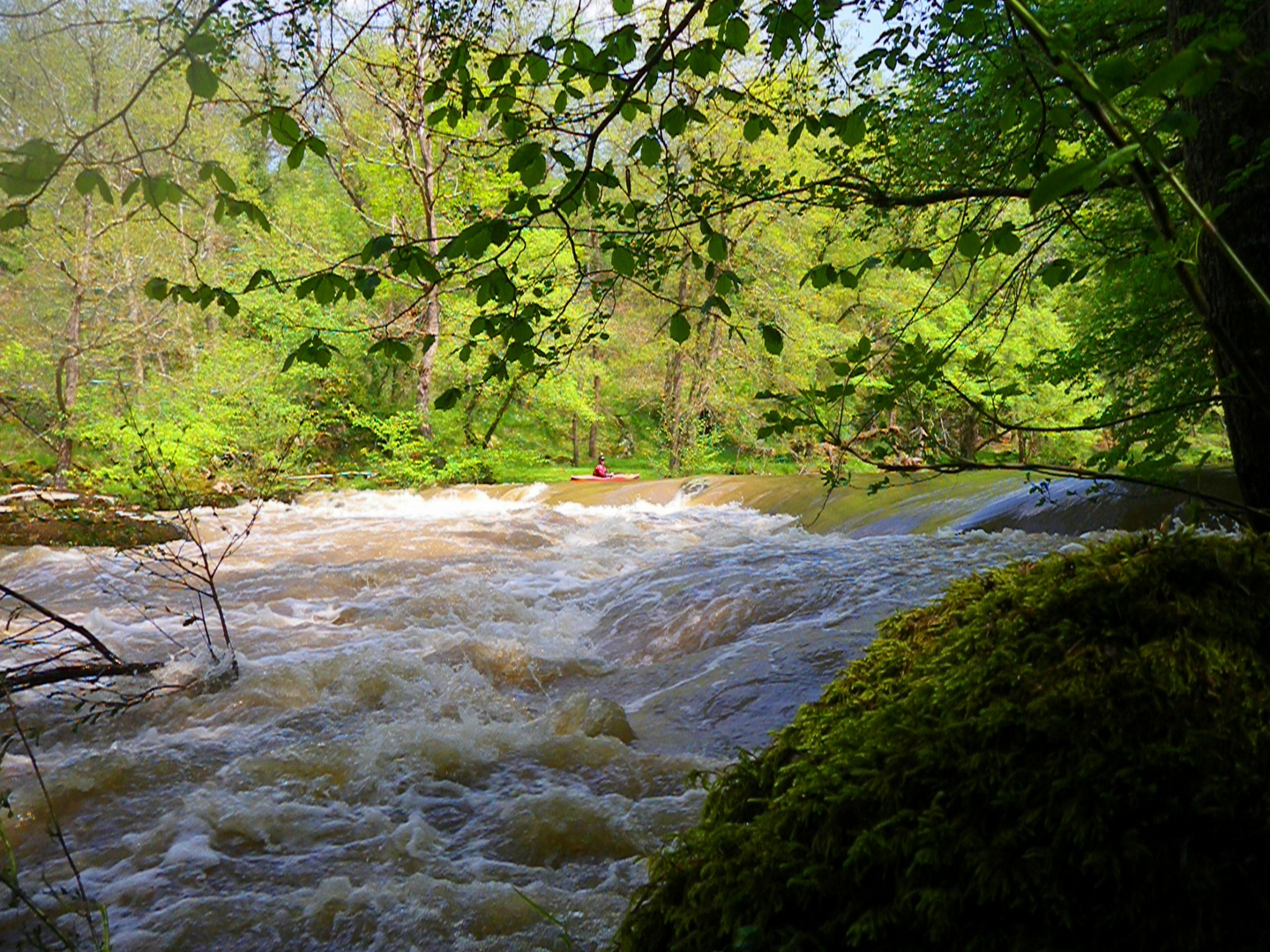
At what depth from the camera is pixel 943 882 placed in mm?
909

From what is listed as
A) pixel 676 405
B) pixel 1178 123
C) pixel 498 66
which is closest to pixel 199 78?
pixel 498 66

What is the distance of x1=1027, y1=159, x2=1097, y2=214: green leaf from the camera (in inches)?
31.4

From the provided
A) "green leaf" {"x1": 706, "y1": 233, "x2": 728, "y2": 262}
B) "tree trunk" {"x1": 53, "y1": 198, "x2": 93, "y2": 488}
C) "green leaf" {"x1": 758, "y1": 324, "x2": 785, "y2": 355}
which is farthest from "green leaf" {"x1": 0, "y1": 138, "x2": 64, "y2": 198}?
"tree trunk" {"x1": 53, "y1": 198, "x2": 93, "y2": 488}

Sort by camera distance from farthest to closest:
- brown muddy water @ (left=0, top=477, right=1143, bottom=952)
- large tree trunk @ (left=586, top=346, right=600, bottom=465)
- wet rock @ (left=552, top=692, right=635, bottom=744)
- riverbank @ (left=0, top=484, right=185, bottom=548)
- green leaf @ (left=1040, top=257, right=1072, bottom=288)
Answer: large tree trunk @ (left=586, top=346, right=600, bottom=465) → riverbank @ (left=0, top=484, right=185, bottom=548) → wet rock @ (left=552, top=692, right=635, bottom=744) → brown muddy water @ (left=0, top=477, right=1143, bottom=952) → green leaf @ (left=1040, top=257, right=1072, bottom=288)

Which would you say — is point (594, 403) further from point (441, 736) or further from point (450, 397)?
point (450, 397)

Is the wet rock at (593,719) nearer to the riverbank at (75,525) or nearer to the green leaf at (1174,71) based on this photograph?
the green leaf at (1174,71)

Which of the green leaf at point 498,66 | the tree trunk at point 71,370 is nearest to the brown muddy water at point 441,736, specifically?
the green leaf at point 498,66

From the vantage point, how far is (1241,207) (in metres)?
2.08

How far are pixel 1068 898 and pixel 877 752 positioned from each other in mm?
332

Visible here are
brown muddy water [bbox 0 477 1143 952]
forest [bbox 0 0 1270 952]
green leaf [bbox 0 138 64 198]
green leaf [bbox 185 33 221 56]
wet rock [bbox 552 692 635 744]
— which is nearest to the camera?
forest [bbox 0 0 1270 952]

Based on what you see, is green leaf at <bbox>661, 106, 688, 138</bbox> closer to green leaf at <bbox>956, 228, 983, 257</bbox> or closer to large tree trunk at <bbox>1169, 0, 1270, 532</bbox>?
green leaf at <bbox>956, 228, 983, 257</bbox>

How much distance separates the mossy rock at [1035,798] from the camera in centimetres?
84

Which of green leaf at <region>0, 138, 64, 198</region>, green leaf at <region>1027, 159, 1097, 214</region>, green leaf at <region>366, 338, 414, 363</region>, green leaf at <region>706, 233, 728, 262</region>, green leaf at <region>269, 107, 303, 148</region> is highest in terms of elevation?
green leaf at <region>269, 107, 303, 148</region>

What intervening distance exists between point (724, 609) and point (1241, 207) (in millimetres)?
3901
